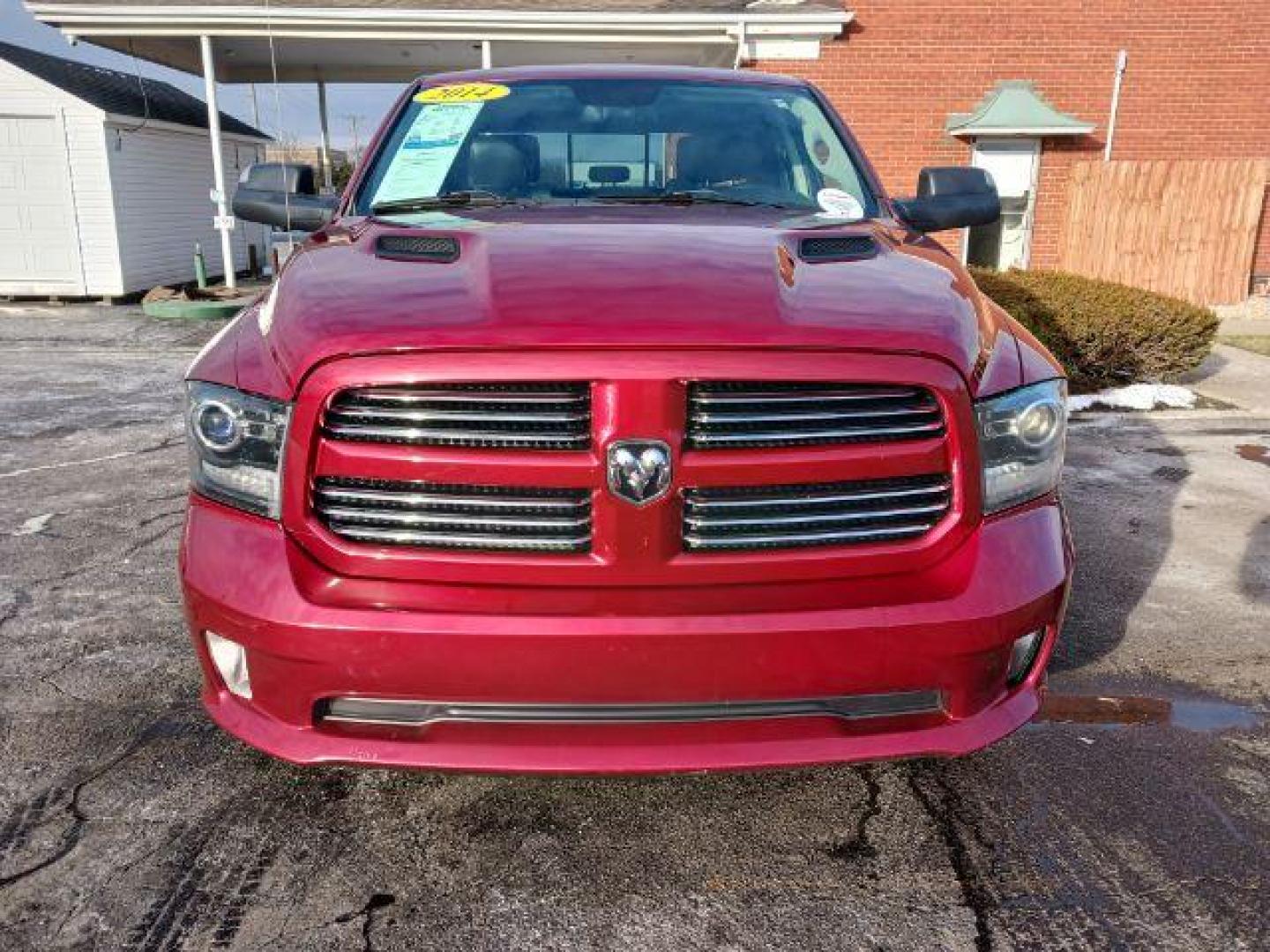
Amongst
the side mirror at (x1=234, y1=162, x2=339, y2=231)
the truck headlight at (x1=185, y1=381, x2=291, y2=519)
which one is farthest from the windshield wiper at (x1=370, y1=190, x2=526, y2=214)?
the truck headlight at (x1=185, y1=381, x2=291, y2=519)

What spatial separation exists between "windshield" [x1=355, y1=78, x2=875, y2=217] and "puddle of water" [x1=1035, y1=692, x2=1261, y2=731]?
1653 millimetres

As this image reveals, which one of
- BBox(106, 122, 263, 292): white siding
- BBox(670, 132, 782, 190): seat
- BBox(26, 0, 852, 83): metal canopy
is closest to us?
BBox(670, 132, 782, 190): seat

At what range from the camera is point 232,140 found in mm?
19828

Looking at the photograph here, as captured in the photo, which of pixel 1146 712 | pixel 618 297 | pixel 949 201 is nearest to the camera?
pixel 618 297

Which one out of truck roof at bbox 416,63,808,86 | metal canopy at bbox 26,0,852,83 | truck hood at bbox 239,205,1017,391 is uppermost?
metal canopy at bbox 26,0,852,83

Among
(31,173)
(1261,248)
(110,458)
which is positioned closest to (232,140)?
(31,173)

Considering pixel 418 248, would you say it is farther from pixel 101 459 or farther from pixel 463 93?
pixel 101 459

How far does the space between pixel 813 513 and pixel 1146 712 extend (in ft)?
5.54

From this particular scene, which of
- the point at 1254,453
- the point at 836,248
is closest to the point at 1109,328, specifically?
the point at 1254,453

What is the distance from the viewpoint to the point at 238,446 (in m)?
2.04

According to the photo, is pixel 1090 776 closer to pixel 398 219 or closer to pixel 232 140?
pixel 398 219

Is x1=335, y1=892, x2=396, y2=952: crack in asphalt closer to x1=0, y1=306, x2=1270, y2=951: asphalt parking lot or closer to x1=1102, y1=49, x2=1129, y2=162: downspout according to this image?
x1=0, y1=306, x2=1270, y2=951: asphalt parking lot

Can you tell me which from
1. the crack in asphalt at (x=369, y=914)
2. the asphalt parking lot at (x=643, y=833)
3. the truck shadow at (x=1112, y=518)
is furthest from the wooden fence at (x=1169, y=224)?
the crack in asphalt at (x=369, y=914)

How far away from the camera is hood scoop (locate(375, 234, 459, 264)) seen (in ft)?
7.70
